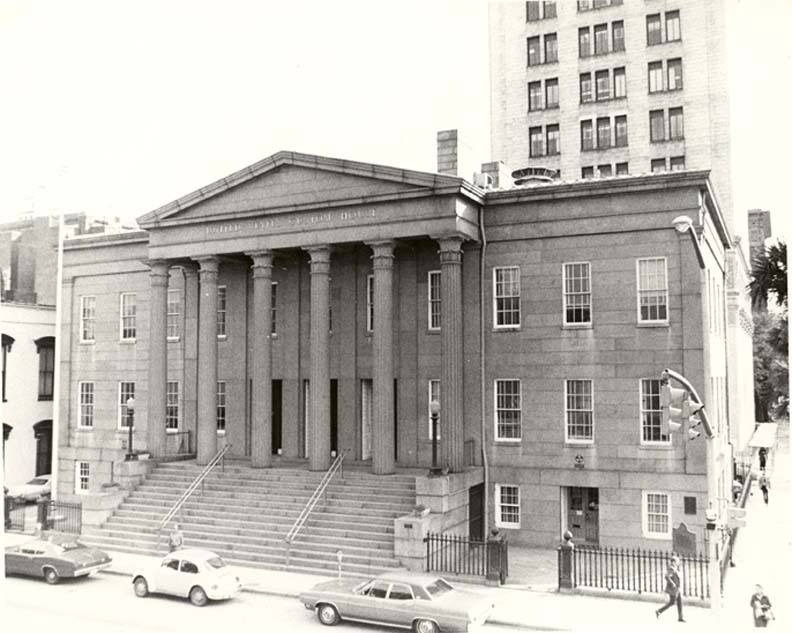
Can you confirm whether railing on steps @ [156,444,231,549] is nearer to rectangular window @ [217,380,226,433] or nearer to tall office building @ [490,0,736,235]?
rectangular window @ [217,380,226,433]

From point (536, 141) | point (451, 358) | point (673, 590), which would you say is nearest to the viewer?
point (673, 590)

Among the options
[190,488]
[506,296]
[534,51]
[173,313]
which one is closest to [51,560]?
[190,488]

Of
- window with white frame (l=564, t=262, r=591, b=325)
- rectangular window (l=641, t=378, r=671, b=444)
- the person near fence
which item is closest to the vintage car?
the person near fence

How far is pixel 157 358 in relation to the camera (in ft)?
90.8

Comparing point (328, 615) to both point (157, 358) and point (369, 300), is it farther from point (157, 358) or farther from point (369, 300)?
point (157, 358)

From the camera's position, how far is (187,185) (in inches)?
1034

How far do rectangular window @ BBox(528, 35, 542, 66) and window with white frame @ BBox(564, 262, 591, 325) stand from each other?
1861cm

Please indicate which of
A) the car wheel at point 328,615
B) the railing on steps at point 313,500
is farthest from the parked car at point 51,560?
the car wheel at point 328,615

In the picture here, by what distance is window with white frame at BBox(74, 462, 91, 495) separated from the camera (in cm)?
3127

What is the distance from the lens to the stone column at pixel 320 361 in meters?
24.4

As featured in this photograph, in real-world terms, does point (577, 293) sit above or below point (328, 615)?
above

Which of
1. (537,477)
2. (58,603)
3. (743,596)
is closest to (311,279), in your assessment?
(537,477)

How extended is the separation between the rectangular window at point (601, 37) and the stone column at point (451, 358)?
1809cm

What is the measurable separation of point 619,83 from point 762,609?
93.8 ft
